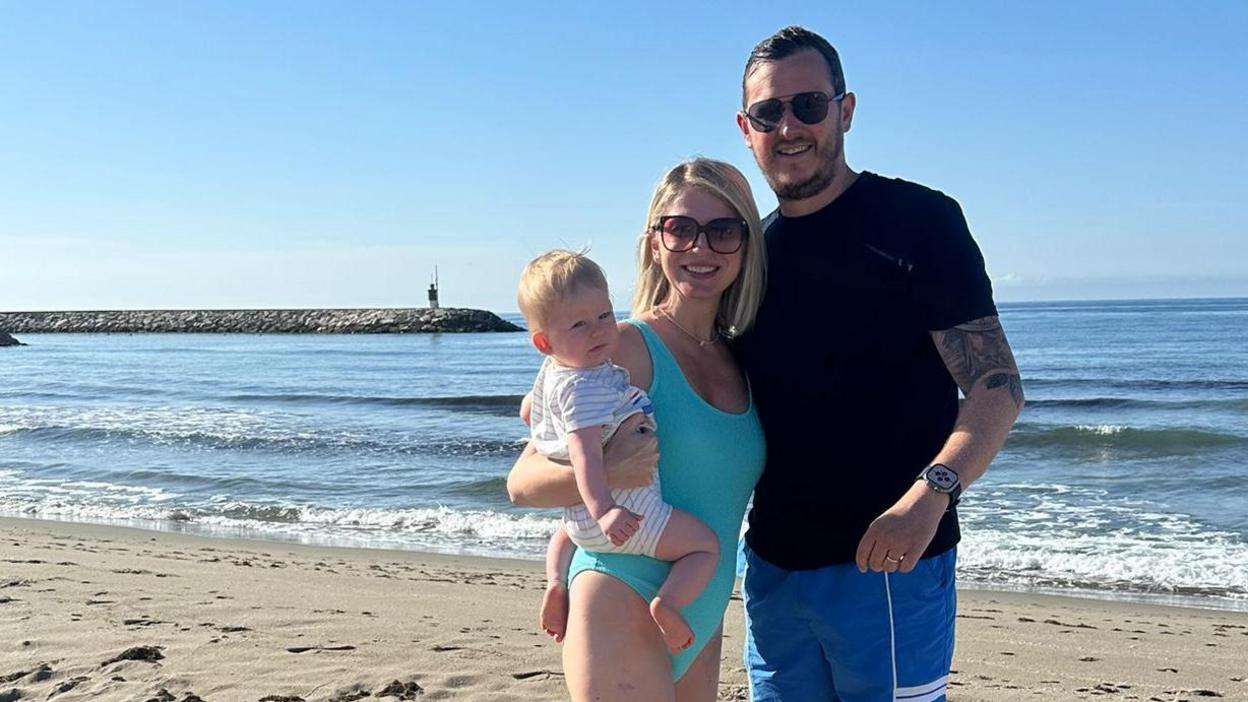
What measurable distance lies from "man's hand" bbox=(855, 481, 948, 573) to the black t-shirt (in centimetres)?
27

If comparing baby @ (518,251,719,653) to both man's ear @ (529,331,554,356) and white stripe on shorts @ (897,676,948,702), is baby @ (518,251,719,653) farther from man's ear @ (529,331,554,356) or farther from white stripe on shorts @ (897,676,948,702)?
white stripe on shorts @ (897,676,948,702)

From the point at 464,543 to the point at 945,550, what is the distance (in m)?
8.14

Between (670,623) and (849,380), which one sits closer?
(670,623)

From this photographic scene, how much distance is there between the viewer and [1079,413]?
2066 centimetres

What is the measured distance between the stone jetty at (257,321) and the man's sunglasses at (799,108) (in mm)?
62310

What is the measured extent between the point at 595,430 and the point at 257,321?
7192cm

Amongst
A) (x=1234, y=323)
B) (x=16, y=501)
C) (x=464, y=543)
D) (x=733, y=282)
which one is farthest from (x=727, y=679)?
(x=1234, y=323)

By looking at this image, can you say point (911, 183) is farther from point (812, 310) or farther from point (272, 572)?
point (272, 572)

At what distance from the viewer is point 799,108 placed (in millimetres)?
2637

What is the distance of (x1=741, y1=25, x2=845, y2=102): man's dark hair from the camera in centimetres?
269

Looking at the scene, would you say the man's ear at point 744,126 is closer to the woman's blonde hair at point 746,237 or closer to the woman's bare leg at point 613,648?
the woman's blonde hair at point 746,237

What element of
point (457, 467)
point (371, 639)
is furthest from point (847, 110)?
point (457, 467)

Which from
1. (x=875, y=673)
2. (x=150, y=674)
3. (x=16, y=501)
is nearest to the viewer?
(x=875, y=673)

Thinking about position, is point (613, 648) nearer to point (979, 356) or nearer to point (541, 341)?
point (541, 341)
